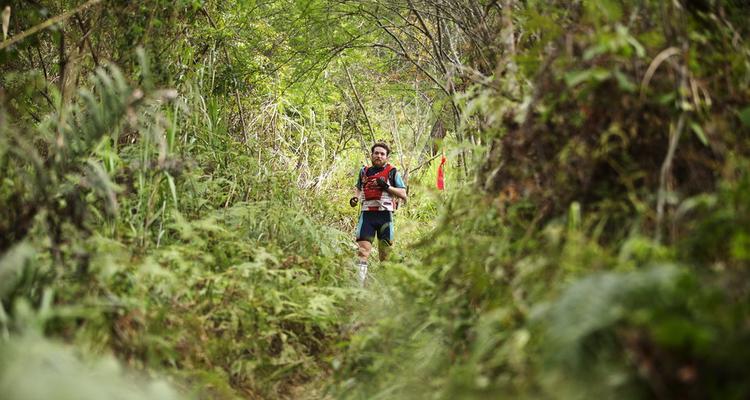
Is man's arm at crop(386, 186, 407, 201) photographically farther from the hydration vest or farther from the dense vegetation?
the dense vegetation

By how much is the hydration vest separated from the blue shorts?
7cm

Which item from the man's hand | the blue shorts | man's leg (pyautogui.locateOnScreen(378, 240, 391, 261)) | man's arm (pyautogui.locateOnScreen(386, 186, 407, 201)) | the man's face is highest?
the man's face

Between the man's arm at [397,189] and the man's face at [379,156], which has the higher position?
the man's face at [379,156]

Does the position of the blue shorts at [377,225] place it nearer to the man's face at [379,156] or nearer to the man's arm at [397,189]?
the man's arm at [397,189]

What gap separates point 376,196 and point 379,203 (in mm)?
91

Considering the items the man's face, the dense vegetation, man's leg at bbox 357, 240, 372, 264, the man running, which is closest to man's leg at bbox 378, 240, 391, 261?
the man running

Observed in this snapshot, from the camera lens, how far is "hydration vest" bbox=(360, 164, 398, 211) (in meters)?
7.20

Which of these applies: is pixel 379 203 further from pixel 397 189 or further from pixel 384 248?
pixel 384 248

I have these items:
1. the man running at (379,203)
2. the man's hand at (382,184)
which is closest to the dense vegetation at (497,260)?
the man running at (379,203)

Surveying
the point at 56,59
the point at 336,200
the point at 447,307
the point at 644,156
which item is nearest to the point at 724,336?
the point at 644,156

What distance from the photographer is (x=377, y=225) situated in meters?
7.22

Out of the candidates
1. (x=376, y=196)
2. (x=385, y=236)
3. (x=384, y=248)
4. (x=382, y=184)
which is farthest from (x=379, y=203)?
(x=384, y=248)

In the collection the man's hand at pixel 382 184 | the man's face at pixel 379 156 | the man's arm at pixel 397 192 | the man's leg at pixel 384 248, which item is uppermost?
the man's face at pixel 379 156

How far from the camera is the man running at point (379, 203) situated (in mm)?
7109
